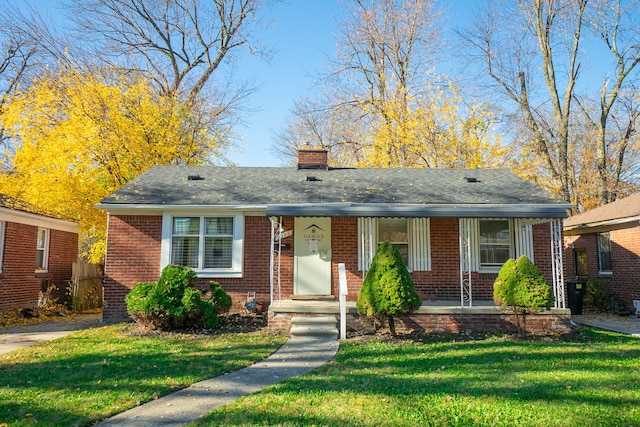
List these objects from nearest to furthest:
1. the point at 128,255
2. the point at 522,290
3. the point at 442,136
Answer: the point at 522,290 → the point at 128,255 → the point at 442,136

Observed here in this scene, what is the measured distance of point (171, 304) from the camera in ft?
29.1

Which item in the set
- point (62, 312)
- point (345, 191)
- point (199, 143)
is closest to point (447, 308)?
point (345, 191)

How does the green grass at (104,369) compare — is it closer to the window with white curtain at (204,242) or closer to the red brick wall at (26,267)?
the window with white curtain at (204,242)

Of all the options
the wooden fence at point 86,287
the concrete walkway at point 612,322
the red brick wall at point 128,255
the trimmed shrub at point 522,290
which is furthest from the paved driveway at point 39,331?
the concrete walkway at point 612,322

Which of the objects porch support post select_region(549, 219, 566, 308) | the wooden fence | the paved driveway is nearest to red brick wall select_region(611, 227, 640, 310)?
porch support post select_region(549, 219, 566, 308)

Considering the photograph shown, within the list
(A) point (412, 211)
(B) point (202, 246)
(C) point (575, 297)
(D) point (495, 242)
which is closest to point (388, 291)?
(A) point (412, 211)

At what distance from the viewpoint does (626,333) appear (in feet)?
31.4

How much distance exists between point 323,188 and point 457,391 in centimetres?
806

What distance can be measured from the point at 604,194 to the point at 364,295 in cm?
2009

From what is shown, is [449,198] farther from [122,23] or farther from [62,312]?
[122,23]

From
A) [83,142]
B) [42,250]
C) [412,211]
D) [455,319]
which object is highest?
[83,142]

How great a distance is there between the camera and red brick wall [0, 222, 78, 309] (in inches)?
465

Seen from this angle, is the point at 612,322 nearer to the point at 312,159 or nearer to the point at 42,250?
the point at 312,159

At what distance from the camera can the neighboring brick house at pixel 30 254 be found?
38.5 feet
